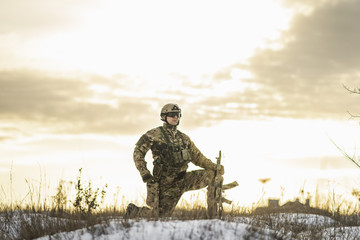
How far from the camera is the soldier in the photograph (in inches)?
345

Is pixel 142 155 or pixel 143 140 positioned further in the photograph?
pixel 143 140

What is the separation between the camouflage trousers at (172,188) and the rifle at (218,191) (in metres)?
0.18

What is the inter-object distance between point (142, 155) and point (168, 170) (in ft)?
1.90

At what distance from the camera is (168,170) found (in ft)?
29.0

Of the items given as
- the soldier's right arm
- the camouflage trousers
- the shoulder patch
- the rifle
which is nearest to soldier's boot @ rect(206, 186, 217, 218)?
the rifle

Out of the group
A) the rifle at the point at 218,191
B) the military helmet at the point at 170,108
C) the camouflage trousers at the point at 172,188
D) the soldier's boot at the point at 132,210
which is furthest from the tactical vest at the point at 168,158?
the soldier's boot at the point at 132,210

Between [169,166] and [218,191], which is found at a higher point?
[169,166]

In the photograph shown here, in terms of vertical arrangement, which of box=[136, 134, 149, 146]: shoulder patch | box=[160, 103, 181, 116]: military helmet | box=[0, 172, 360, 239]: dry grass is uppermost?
box=[160, 103, 181, 116]: military helmet

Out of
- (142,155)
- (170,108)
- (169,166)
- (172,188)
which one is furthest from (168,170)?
(170,108)

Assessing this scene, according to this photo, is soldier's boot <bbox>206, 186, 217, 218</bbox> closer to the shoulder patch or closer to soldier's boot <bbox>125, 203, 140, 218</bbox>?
soldier's boot <bbox>125, 203, 140, 218</bbox>

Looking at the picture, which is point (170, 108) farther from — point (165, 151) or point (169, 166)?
point (169, 166)

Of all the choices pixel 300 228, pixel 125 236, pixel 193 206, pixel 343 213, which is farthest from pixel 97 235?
pixel 343 213

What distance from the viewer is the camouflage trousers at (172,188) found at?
876cm

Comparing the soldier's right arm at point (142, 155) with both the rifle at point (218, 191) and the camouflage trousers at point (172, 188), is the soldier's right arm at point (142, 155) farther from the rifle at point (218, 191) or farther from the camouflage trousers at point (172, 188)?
the rifle at point (218, 191)
